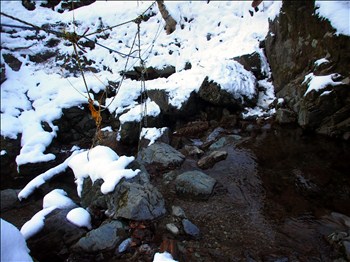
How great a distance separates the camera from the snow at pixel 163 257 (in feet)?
9.52

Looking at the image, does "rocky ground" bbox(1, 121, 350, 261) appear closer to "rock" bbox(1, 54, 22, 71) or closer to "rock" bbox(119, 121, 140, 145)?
"rock" bbox(119, 121, 140, 145)

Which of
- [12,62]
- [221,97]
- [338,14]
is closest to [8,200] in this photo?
[221,97]

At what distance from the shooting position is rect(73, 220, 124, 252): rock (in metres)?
3.34

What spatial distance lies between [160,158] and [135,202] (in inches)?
90.4

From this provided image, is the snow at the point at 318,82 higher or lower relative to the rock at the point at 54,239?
higher

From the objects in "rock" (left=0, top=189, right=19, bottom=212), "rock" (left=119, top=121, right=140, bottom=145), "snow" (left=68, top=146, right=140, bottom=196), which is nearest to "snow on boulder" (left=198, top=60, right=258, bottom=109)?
"rock" (left=119, top=121, right=140, bottom=145)

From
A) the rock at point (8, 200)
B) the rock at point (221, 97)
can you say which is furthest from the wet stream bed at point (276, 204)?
the rock at point (8, 200)

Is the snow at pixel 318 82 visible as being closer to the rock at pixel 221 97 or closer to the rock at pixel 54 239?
the rock at pixel 221 97

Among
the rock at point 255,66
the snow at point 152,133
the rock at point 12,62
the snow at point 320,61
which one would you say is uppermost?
the rock at point 12,62

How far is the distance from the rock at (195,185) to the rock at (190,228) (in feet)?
2.87

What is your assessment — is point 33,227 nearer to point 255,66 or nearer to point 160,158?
point 160,158

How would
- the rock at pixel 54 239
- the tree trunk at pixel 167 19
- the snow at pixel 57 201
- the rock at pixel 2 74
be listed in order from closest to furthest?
1. the rock at pixel 54 239
2. the snow at pixel 57 201
3. the rock at pixel 2 74
4. the tree trunk at pixel 167 19

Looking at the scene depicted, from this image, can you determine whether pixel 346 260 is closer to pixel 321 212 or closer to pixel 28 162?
pixel 321 212

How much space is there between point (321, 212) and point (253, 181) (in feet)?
4.40
